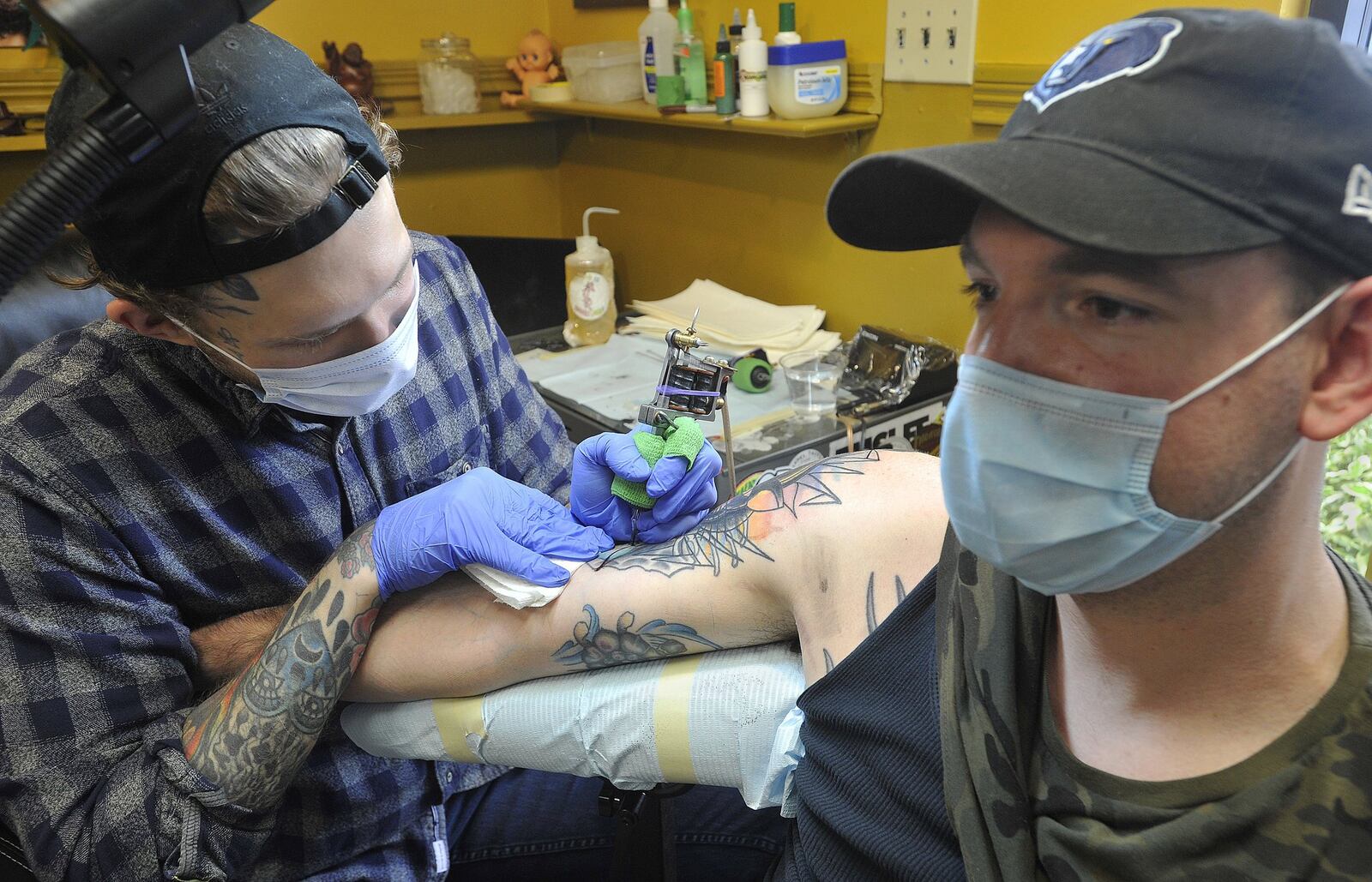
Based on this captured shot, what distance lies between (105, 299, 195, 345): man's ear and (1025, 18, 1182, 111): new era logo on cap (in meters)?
0.96

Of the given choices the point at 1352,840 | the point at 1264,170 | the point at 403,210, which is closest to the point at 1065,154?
the point at 1264,170

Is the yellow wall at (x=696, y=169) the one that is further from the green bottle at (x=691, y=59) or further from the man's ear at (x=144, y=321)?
the man's ear at (x=144, y=321)

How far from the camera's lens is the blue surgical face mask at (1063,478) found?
0.67m

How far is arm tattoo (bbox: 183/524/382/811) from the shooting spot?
42.8 inches

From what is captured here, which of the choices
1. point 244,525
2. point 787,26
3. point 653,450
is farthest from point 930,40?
point 244,525

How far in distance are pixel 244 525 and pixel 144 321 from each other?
11.1 inches

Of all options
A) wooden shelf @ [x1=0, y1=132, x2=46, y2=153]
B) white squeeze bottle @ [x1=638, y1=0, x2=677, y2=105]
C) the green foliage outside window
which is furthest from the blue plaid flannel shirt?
wooden shelf @ [x1=0, y1=132, x2=46, y2=153]

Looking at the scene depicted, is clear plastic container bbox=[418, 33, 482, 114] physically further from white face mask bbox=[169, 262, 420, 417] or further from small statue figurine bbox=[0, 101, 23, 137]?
white face mask bbox=[169, 262, 420, 417]

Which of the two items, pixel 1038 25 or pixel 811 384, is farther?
pixel 811 384

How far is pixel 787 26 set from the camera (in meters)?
2.04

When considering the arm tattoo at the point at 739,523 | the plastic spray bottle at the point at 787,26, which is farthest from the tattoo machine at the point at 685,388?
the plastic spray bottle at the point at 787,26

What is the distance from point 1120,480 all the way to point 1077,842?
0.29 metres

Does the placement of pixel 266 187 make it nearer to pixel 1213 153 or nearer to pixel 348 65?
pixel 1213 153

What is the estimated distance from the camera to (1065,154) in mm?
630
